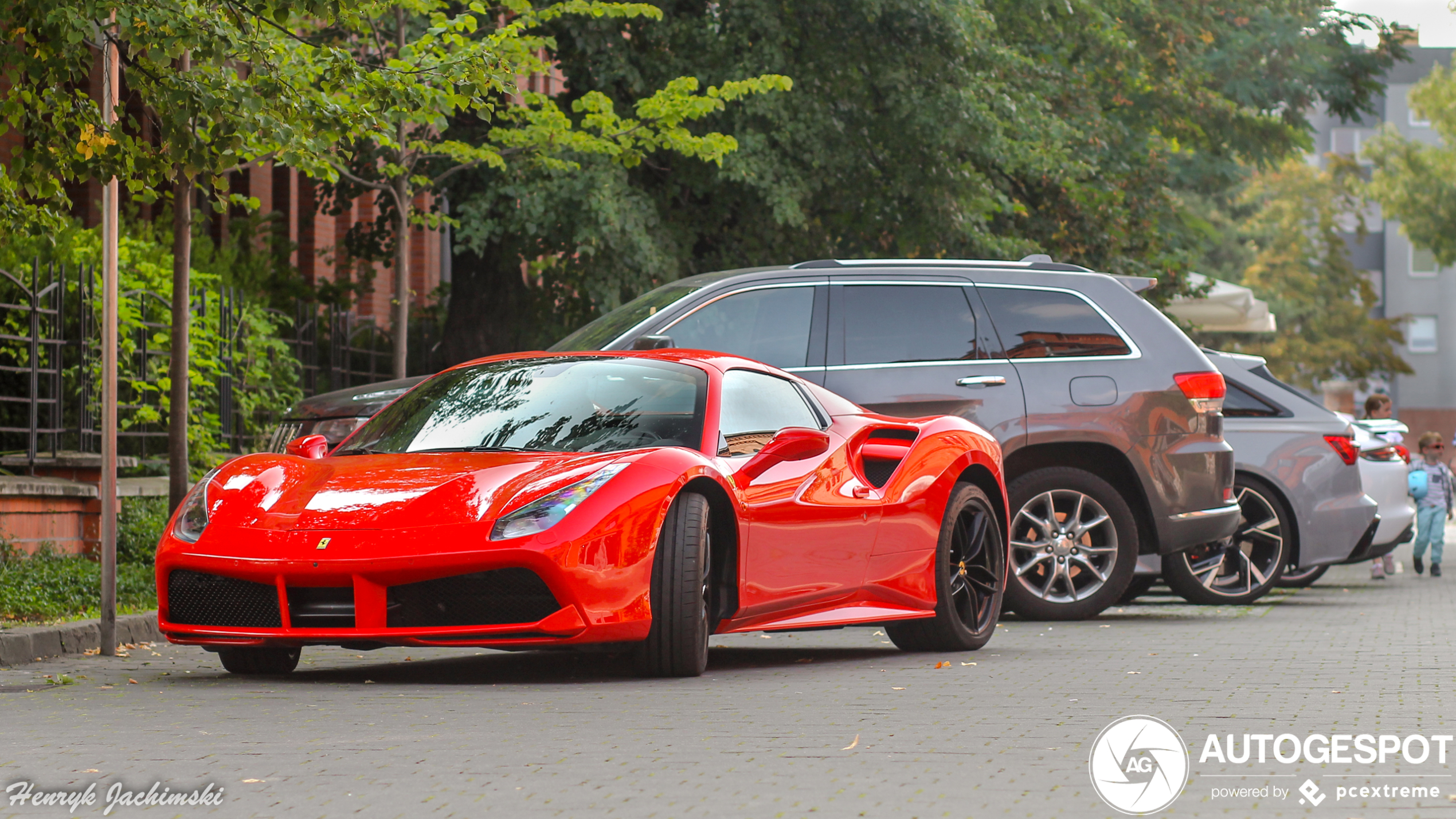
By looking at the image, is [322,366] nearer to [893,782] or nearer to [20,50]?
[20,50]

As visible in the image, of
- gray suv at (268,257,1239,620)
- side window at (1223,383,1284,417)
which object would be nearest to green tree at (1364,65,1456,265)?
side window at (1223,383,1284,417)

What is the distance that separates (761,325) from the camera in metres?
10.0

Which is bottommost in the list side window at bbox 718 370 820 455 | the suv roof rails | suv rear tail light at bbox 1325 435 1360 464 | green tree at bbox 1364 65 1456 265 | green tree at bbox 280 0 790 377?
suv rear tail light at bbox 1325 435 1360 464

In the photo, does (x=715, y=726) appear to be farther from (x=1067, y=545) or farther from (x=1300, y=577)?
(x=1300, y=577)

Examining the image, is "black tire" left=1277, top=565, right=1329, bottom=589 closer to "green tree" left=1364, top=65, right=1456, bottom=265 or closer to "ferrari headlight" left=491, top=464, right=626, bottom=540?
"ferrari headlight" left=491, top=464, right=626, bottom=540

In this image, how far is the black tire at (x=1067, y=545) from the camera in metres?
10.3

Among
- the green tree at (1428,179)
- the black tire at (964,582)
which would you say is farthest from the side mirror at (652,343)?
the green tree at (1428,179)

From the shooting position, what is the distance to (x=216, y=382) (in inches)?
581

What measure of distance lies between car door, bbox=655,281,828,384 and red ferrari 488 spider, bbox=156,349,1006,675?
149cm

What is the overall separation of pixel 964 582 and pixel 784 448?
5.37ft

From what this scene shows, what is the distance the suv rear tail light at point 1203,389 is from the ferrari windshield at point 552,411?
152 inches

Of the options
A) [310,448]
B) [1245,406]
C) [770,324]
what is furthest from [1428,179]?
[310,448]

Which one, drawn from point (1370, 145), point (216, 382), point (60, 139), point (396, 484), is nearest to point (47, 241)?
point (216, 382)

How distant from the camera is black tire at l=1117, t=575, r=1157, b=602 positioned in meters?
12.2
